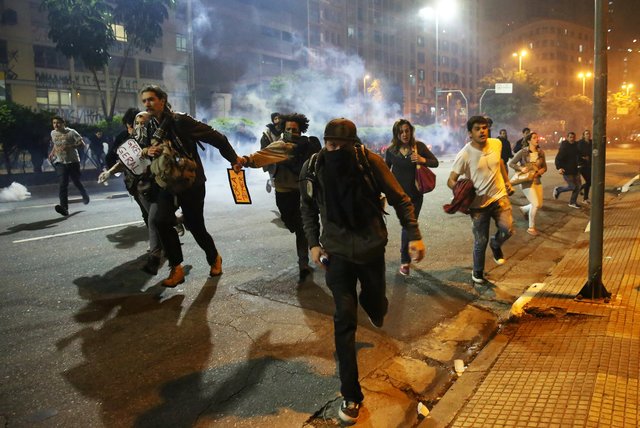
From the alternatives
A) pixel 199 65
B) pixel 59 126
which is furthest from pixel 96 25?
pixel 199 65

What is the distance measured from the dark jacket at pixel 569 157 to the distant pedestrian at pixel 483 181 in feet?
22.4

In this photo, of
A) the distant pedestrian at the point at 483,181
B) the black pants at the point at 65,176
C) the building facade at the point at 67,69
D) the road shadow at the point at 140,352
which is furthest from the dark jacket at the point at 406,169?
the building facade at the point at 67,69

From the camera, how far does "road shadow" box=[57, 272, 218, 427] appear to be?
10.4 feet

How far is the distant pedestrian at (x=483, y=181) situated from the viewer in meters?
5.52

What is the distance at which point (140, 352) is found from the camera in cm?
382

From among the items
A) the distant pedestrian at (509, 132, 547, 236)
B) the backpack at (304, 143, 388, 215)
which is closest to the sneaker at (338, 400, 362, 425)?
the backpack at (304, 143, 388, 215)

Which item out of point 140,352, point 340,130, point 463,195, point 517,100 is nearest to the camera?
point 340,130

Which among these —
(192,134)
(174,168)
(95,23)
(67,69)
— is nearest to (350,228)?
(174,168)

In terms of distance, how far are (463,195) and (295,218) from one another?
6.25 feet

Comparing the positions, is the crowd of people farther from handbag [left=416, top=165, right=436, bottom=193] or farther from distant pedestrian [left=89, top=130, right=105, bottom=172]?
distant pedestrian [left=89, top=130, right=105, bottom=172]

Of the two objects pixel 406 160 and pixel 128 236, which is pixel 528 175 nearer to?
pixel 406 160

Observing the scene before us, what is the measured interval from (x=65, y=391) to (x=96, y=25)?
23.2m

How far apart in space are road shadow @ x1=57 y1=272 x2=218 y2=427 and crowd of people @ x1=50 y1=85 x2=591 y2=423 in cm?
46

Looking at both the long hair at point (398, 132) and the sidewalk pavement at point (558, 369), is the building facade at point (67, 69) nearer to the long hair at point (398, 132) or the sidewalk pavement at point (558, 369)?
the long hair at point (398, 132)
